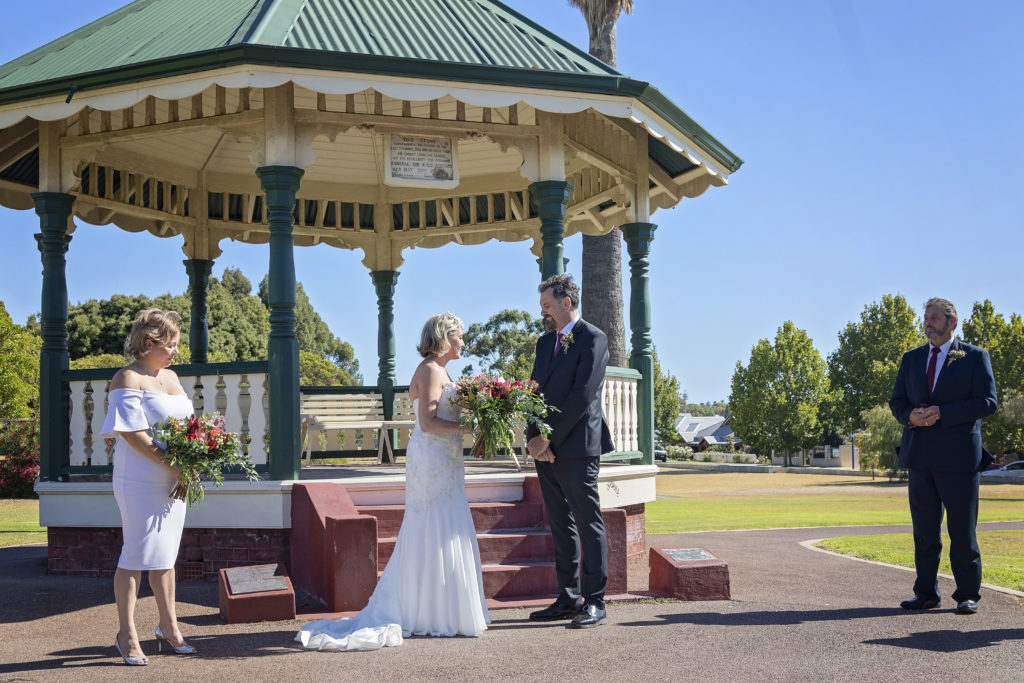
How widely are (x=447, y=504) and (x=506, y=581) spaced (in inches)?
60.1

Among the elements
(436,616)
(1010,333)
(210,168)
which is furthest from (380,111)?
(1010,333)

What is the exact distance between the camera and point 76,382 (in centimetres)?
981

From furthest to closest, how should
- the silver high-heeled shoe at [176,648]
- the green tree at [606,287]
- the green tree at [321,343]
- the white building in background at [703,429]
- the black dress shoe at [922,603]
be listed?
1. the white building in background at [703,429]
2. the green tree at [321,343]
3. the green tree at [606,287]
4. the black dress shoe at [922,603]
5. the silver high-heeled shoe at [176,648]

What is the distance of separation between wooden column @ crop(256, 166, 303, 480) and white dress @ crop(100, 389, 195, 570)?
2894 millimetres

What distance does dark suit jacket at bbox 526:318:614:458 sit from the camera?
6.95 meters

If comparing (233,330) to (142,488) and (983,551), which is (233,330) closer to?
(983,551)

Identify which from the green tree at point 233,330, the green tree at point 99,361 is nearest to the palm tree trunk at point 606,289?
the green tree at point 99,361

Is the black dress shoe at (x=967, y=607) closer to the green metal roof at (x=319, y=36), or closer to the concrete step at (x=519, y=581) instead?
the concrete step at (x=519, y=581)

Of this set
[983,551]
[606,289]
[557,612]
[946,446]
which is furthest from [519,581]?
[606,289]

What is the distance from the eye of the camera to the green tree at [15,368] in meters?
34.7

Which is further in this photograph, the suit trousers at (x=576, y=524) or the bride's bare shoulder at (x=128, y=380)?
the suit trousers at (x=576, y=524)

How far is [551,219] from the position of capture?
10.1 metres

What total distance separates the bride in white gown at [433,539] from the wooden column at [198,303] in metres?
8.04

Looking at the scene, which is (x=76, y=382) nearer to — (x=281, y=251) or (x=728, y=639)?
(x=281, y=251)
